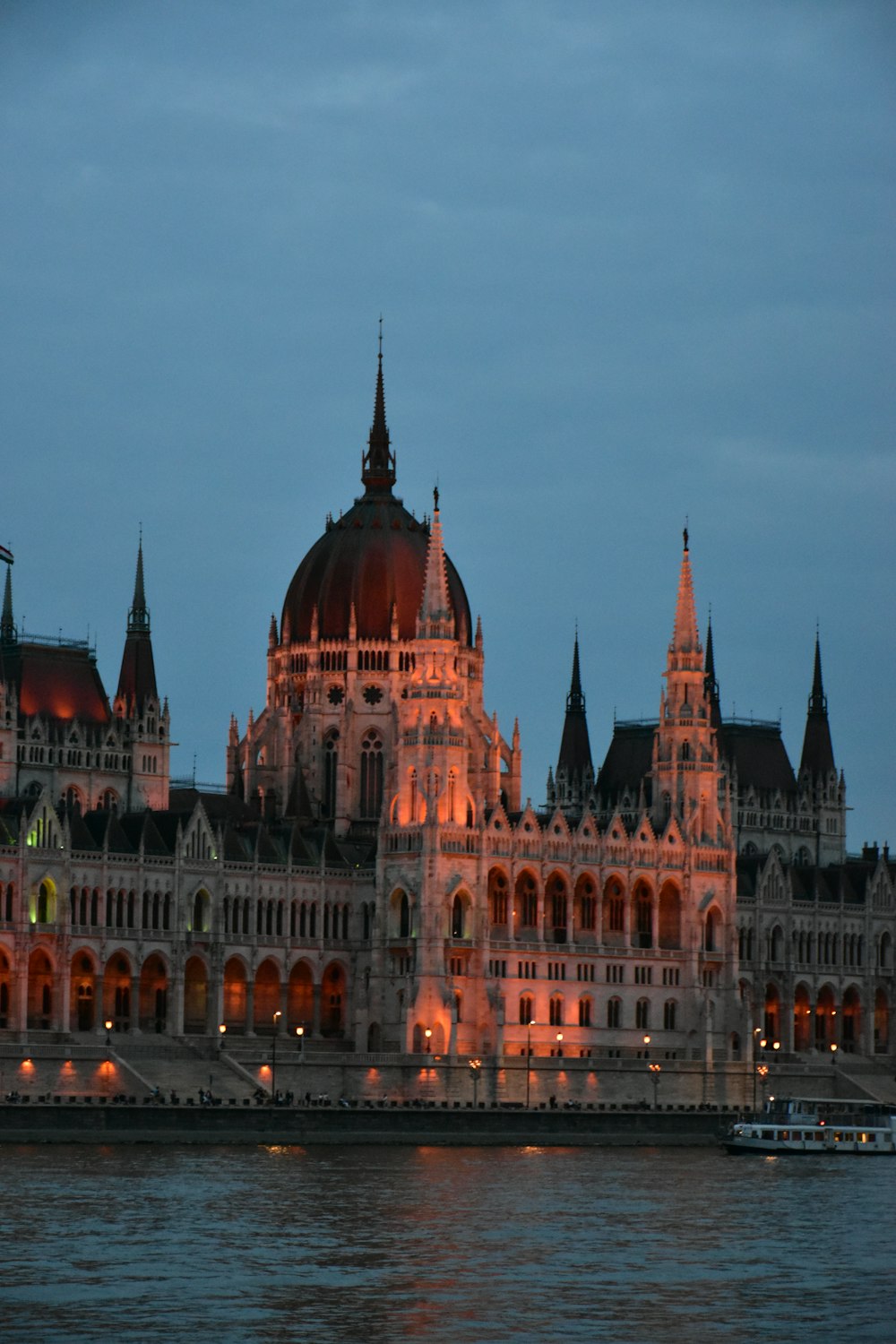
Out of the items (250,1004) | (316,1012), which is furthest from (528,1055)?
(250,1004)

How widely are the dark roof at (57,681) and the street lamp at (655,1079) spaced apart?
128 ft

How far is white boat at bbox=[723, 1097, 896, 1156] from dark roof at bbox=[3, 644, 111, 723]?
157 ft

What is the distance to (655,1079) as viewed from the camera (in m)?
183

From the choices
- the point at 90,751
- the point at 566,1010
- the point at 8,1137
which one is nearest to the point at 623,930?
the point at 566,1010

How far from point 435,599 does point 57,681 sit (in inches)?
908

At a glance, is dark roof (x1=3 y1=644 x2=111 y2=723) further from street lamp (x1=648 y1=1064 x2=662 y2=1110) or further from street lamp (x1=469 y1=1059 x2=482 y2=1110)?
street lamp (x1=648 y1=1064 x2=662 y2=1110)

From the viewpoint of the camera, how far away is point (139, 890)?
18075 centimetres

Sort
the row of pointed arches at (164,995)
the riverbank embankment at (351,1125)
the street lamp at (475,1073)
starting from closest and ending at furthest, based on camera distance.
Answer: the riverbank embankment at (351,1125), the street lamp at (475,1073), the row of pointed arches at (164,995)

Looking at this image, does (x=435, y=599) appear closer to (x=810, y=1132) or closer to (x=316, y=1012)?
(x=316, y=1012)

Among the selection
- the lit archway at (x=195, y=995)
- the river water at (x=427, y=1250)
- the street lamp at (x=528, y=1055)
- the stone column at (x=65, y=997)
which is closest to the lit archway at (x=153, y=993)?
the lit archway at (x=195, y=995)

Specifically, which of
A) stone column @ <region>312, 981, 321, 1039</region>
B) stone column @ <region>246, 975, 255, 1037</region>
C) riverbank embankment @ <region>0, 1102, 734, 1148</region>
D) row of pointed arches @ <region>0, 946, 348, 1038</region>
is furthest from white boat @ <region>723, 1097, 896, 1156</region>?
stone column @ <region>246, 975, 255, 1037</region>

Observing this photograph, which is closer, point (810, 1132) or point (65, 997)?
point (810, 1132)

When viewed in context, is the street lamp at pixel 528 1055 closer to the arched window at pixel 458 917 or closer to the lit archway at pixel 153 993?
the arched window at pixel 458 917

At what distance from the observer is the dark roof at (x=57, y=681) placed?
633 feet
